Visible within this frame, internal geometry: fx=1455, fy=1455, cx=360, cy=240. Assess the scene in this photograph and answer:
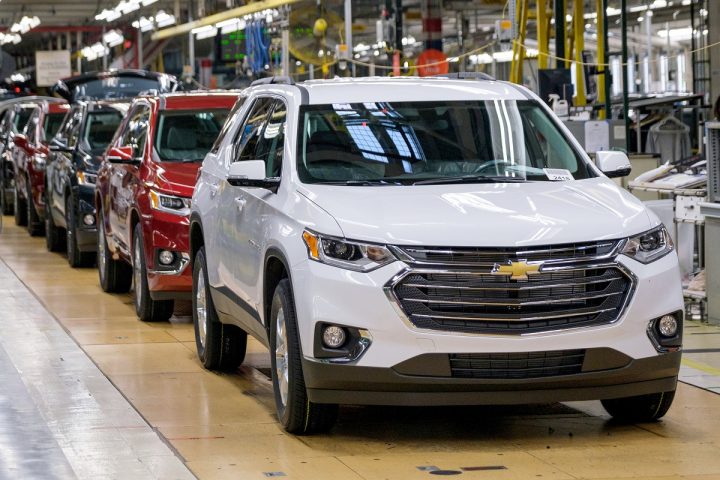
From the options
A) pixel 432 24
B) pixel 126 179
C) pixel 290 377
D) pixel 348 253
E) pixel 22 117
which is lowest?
pixel 290 377

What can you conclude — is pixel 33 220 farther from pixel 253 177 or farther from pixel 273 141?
pixel 253 177

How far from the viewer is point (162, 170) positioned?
12359 millimetres

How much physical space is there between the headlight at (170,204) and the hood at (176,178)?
42 millimetres

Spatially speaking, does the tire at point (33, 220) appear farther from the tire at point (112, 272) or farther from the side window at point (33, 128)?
the tire at point (112, 272)

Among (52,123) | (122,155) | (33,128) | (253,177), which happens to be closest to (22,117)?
(33,128)

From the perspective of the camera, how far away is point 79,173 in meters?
16.5

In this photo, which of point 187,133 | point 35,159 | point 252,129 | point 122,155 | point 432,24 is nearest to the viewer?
point 252,129

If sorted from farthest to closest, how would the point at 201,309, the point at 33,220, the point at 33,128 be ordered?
the point at 33,128 → the point at 33,220 → the point at 201,309

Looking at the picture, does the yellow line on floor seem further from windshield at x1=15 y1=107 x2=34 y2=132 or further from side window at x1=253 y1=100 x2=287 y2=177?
windshield at x1=15 y1=107 x2=34 y2=132

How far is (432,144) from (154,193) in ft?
14.6

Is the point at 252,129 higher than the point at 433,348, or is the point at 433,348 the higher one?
the point at 252,129

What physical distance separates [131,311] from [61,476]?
255 inches

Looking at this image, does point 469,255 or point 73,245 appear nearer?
point 469,255

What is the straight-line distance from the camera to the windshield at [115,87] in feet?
77.9
